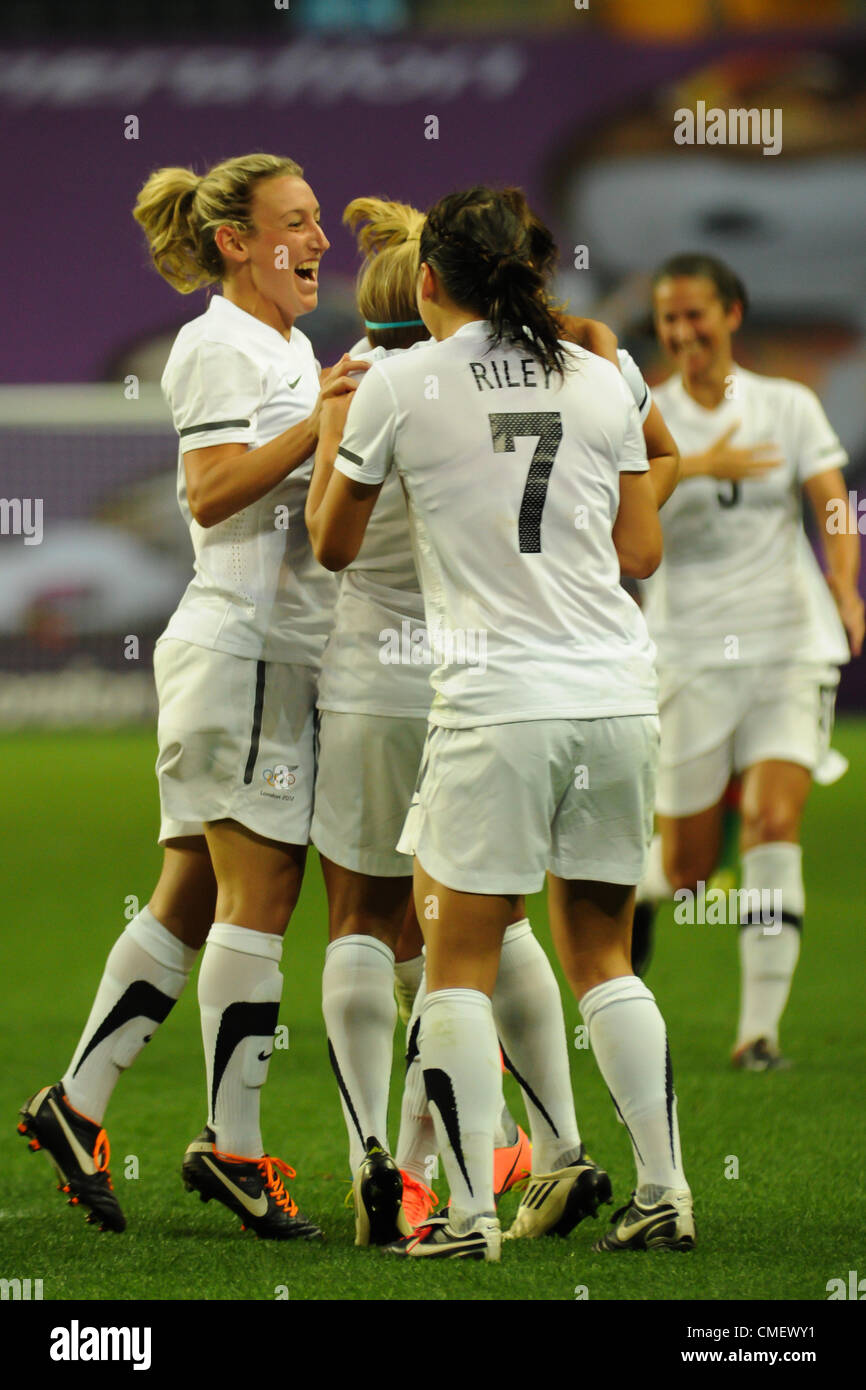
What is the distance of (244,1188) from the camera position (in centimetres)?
377

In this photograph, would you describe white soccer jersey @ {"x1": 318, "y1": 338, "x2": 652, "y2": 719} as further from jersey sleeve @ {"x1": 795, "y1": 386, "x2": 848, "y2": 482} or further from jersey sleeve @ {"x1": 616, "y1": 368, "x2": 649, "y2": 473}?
jersey sleeve @ {"x1": 795, "y1": 386, "x2": 848, "y2": 482}

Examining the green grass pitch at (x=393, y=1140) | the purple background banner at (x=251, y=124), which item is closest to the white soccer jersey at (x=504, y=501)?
the green grass pitch at (x=393, y=1140)

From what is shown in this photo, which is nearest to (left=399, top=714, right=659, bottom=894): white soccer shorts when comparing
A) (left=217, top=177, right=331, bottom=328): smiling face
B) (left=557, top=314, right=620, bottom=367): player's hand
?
(left=557, top=314, right=620, bottom=367): player's hand

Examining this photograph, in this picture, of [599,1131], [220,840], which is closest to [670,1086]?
[220,840]

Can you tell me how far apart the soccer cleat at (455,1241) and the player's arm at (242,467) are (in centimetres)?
144

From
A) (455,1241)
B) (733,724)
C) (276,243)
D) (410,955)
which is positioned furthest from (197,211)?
(733,724)

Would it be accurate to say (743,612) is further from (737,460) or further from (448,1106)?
(448,1106)

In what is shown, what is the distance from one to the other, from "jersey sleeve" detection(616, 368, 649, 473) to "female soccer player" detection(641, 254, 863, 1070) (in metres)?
2.42

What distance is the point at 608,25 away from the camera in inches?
756

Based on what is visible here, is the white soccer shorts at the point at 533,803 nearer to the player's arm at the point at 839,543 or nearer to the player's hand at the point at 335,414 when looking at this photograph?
the player's hand at the point at 335,414

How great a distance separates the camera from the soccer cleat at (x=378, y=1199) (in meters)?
3.64

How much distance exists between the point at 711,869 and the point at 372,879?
266 centimetres

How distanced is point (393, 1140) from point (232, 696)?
1.35 metres

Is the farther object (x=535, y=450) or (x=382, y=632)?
(x=382, y=632)
